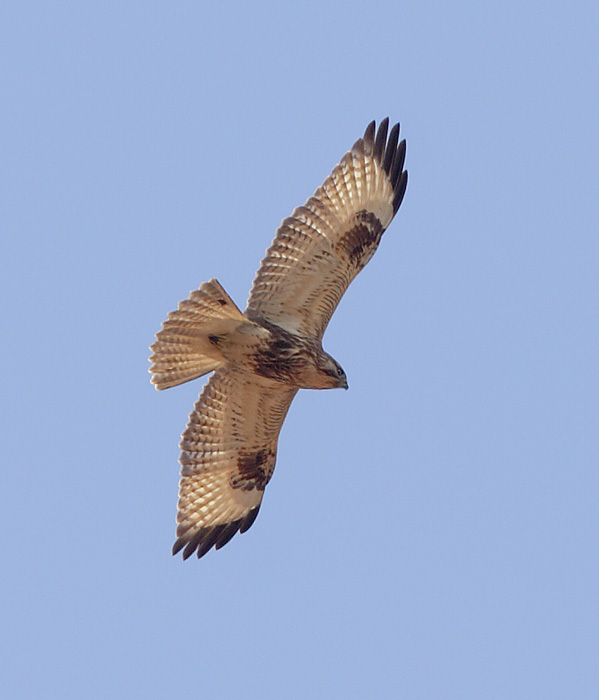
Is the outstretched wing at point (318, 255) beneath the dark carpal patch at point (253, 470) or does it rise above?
above

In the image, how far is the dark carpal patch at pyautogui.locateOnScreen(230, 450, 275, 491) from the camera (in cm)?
1216

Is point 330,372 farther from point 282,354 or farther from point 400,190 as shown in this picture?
point 400,190

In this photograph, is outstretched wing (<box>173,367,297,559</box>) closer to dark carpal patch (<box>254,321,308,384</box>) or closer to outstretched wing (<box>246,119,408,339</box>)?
dark carpal patch (<box>254,321,308,384</box>)

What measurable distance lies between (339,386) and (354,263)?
1.08m

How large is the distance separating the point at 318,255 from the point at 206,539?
9.00 feet

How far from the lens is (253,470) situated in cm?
1221

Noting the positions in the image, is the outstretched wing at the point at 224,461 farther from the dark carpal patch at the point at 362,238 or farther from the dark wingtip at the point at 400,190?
the dark wingtip at the point at 400,190

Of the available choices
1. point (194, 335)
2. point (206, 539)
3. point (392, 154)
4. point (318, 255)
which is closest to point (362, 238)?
point (318, 255)

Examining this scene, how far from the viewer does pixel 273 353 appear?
1100cm

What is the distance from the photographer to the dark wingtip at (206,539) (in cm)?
1197

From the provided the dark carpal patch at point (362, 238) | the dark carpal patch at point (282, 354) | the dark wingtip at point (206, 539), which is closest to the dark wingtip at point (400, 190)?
the dark carpal patch at point (362, 238)

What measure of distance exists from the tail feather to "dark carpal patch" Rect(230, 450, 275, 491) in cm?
110

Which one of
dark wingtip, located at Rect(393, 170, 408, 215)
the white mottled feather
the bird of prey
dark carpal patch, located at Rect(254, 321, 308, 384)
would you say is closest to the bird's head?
the bird of prey

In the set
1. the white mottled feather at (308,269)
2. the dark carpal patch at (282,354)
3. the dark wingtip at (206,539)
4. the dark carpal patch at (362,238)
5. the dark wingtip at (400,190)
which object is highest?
the dark wingtip at (400,190)
